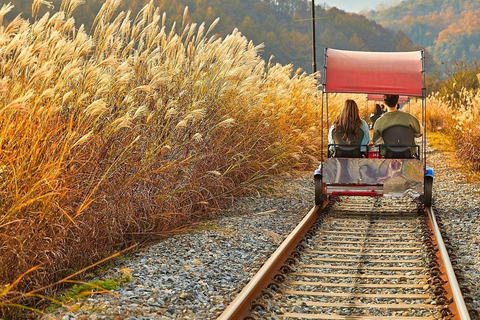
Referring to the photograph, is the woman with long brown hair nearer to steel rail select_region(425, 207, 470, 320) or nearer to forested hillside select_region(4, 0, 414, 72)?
steel rail select_region(425, 207, 470, 320)

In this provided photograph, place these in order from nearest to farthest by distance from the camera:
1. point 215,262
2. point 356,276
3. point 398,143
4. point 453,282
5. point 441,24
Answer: point 453,282, point 356,276, point 215,262, point 398,143, point 441,24

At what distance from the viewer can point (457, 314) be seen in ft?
17.3

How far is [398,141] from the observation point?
1054cm

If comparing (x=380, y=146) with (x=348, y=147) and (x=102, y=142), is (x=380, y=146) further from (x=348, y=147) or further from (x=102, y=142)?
(x=102, y=142)

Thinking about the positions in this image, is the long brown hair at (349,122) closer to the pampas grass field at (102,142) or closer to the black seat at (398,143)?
the black seat at (398,143)

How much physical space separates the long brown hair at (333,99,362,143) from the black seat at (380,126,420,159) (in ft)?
1.47

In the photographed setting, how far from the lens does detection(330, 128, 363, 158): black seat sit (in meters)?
10.5

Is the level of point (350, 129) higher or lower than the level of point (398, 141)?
higher

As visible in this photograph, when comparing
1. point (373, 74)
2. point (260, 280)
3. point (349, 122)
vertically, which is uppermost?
point (373, 74)

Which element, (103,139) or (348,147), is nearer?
(103,139)

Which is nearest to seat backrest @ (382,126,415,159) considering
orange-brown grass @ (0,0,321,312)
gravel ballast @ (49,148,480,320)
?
gravel ballast @ (49,148,480,320)

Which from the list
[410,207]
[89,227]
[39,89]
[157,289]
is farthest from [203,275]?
[410,207]

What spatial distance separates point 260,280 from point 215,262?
109cm

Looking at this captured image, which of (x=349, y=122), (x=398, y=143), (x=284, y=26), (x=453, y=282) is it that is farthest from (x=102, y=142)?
(x=284, y=26)
